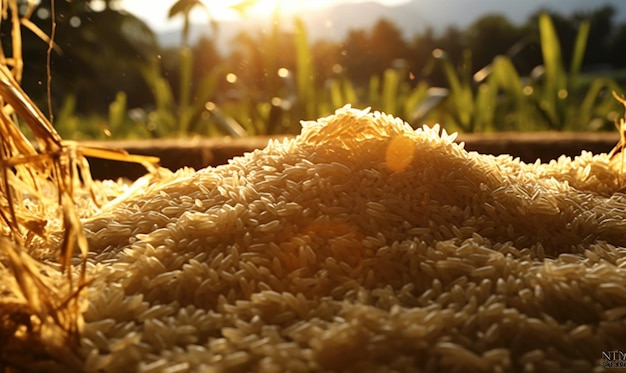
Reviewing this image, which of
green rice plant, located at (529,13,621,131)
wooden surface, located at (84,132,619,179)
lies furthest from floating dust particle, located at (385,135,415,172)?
green rice plant, located at (529,13,621,131)

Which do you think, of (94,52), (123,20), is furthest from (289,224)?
(123,20)

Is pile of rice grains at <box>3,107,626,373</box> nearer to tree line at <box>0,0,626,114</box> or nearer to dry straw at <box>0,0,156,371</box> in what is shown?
dry straw at <box>0,0,156,371</box>

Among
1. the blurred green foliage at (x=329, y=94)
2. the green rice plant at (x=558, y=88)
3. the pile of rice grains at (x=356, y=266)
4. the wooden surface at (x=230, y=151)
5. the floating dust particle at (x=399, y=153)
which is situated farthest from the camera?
the green rice plant at (x=558, y=88)

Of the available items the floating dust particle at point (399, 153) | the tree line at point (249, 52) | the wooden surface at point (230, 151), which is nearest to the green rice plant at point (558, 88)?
the tree line at point (249, 52)

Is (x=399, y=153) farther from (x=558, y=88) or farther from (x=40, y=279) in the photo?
(x=558, y=88)

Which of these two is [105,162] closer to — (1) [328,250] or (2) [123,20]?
(1) [328,250]

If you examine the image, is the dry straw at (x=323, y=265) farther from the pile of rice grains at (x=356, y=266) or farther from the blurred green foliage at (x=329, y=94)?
the blurred green foliage at (x=329, y=94)

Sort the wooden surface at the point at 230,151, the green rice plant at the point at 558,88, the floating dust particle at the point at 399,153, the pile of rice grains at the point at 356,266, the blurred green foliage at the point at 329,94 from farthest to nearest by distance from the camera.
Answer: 1. the green rice plant at the point at 558,88
2. the blurred green foliage at the point at 329,94
3. the wooden surface at the point at 230,151
4. the floating dust particle at the point at 399,153
5. the pile of rice grains at the point at 356,266
